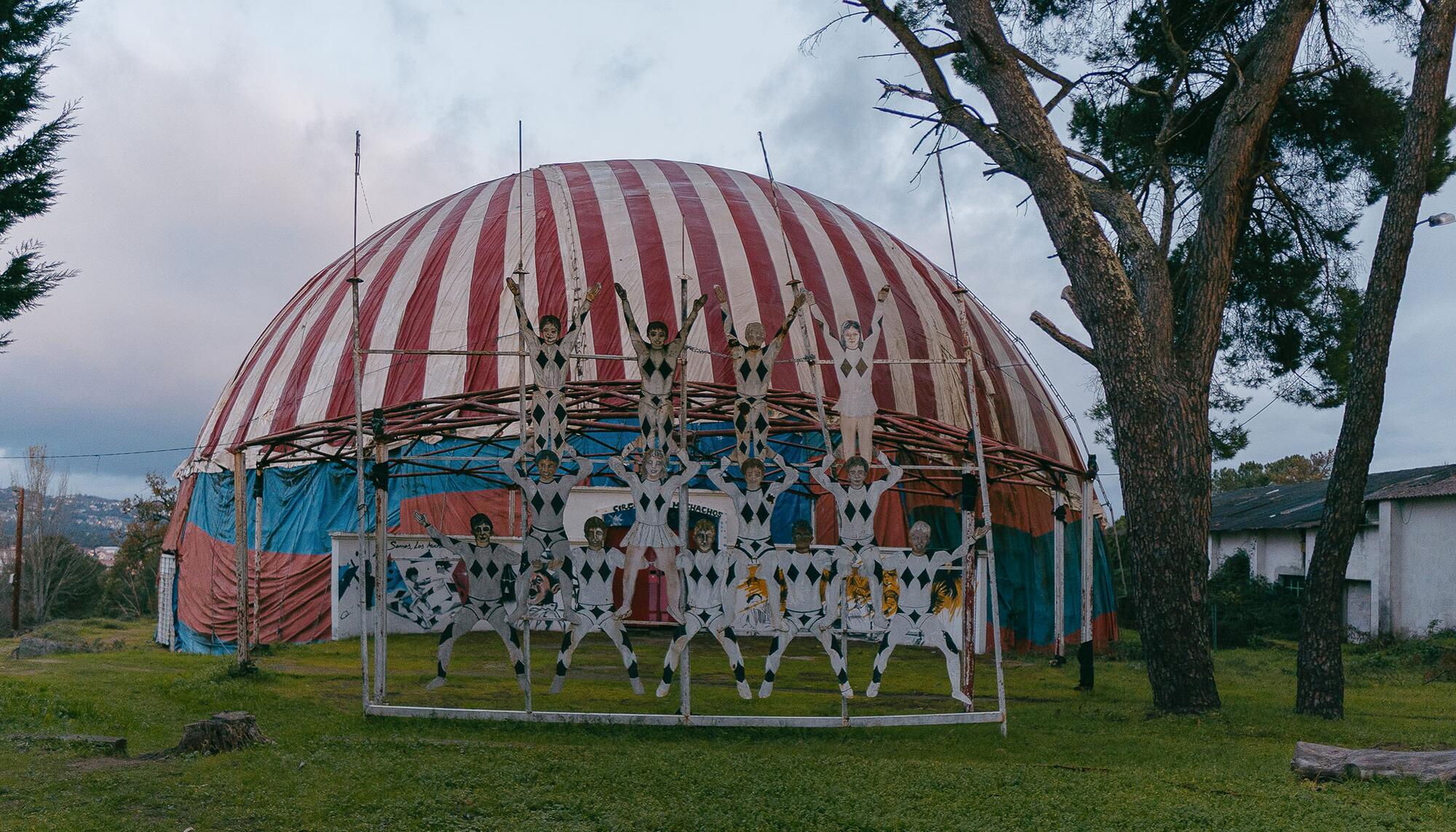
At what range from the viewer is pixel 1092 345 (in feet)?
36.3

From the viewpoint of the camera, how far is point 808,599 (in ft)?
29.2

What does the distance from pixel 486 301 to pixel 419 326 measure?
1.20 metres

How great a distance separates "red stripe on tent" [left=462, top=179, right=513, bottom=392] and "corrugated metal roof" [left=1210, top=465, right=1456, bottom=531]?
12.9 metres

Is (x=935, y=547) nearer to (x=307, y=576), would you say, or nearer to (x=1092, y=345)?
(x=1092, y=345)

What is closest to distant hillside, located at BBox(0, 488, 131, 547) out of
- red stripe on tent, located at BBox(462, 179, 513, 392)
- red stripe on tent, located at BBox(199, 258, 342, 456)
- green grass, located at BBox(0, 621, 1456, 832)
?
red stripe on tent, located at BBox(199, 258, 342, 456)

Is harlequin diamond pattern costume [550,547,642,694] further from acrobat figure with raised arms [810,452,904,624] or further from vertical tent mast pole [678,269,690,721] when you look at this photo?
acrobat figure with raised arms [810,452,904,624]

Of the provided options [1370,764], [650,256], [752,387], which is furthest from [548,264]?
[1370,764]

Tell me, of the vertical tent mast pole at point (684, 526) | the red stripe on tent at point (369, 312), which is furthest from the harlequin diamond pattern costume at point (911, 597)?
the red stripe on tent at point (369, 312)

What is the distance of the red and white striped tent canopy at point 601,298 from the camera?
1798 cm

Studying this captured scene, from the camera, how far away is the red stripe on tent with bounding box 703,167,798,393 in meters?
18.0

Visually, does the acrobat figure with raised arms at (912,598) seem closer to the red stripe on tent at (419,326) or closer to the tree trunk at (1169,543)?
the tree trunk at (1169,543)

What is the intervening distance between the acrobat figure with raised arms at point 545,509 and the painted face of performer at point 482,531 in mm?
324

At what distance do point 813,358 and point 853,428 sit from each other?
28.5 inches

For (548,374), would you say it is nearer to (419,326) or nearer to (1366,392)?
(1366,392)
